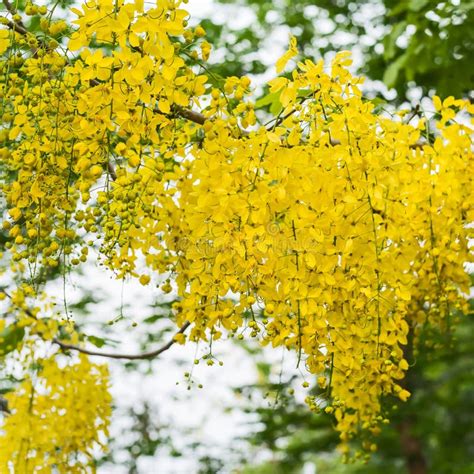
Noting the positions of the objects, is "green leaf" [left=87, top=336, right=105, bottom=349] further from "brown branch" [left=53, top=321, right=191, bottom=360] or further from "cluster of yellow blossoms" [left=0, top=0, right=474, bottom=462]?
"cluster of yellow blossoms" [left=0, top=0, right=474, bottom=462]

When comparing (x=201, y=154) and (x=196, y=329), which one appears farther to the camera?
(x=196, y=329)

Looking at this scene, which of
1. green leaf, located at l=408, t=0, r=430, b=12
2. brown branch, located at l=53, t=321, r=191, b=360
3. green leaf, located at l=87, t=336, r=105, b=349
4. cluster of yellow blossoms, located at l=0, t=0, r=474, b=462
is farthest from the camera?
green leaf, located at l=408, t=0, r=430, b=12

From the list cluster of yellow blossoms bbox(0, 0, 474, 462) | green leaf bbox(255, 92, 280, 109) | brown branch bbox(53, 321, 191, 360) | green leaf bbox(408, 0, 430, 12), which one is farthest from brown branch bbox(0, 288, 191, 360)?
green leaf bbox(408, 0, 430, 12)

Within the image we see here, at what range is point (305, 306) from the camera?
2041 millimetres

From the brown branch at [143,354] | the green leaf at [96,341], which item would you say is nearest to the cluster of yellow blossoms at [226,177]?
the brown branch at [143,354]

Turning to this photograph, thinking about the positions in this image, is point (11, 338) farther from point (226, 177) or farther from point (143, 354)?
point (226, 177)

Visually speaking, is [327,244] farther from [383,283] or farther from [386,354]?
[386,354]

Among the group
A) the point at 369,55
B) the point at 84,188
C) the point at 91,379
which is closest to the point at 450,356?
the point at 369,55

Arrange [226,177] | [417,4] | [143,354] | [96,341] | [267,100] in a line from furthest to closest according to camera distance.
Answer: [417,4] < [96,341] < [143,354] < [267,100] < [226,177]

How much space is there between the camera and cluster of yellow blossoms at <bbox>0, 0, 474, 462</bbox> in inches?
77.3

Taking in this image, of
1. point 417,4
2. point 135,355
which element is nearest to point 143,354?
point 135,355

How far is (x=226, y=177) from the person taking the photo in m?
2.03

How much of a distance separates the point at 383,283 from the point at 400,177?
1.11 ft

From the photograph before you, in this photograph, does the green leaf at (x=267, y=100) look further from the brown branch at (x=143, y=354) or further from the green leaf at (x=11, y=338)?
the green leaf at (x=11, y=338)
